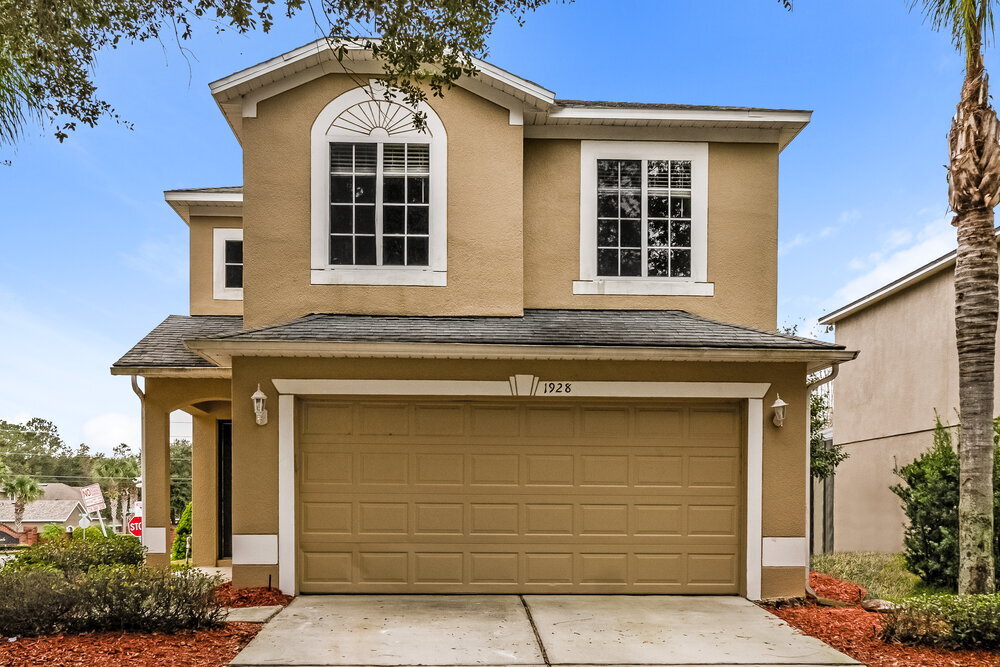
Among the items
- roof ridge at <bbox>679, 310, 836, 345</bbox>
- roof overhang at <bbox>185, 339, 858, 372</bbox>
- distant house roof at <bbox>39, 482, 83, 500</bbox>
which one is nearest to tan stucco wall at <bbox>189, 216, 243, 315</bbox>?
roof overhang at <bbox>185, 339, 858, 372</bbox>

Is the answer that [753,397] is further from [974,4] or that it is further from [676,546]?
[974,4]

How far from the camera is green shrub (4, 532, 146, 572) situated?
9.51 metres

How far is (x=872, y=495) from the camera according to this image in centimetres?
1645

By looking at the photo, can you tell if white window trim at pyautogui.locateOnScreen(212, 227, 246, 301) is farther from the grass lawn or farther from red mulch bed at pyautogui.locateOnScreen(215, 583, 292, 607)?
the grass lawn

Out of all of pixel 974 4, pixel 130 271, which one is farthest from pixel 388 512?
pixel 130 271

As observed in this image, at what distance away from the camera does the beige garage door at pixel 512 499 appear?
8.91 m

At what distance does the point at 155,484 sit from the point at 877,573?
1097 centimetres

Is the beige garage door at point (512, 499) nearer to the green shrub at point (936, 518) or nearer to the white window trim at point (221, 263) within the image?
the green shrub at point (936, 518)

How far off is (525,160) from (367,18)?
3.22 metres

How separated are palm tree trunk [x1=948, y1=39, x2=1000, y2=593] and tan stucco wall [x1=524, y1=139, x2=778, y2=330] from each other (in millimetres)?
2327

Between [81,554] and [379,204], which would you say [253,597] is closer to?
[81,554]

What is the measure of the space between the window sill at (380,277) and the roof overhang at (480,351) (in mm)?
1281

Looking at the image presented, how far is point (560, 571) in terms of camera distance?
29.3ft

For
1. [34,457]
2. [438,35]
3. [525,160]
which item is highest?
[438,35]
